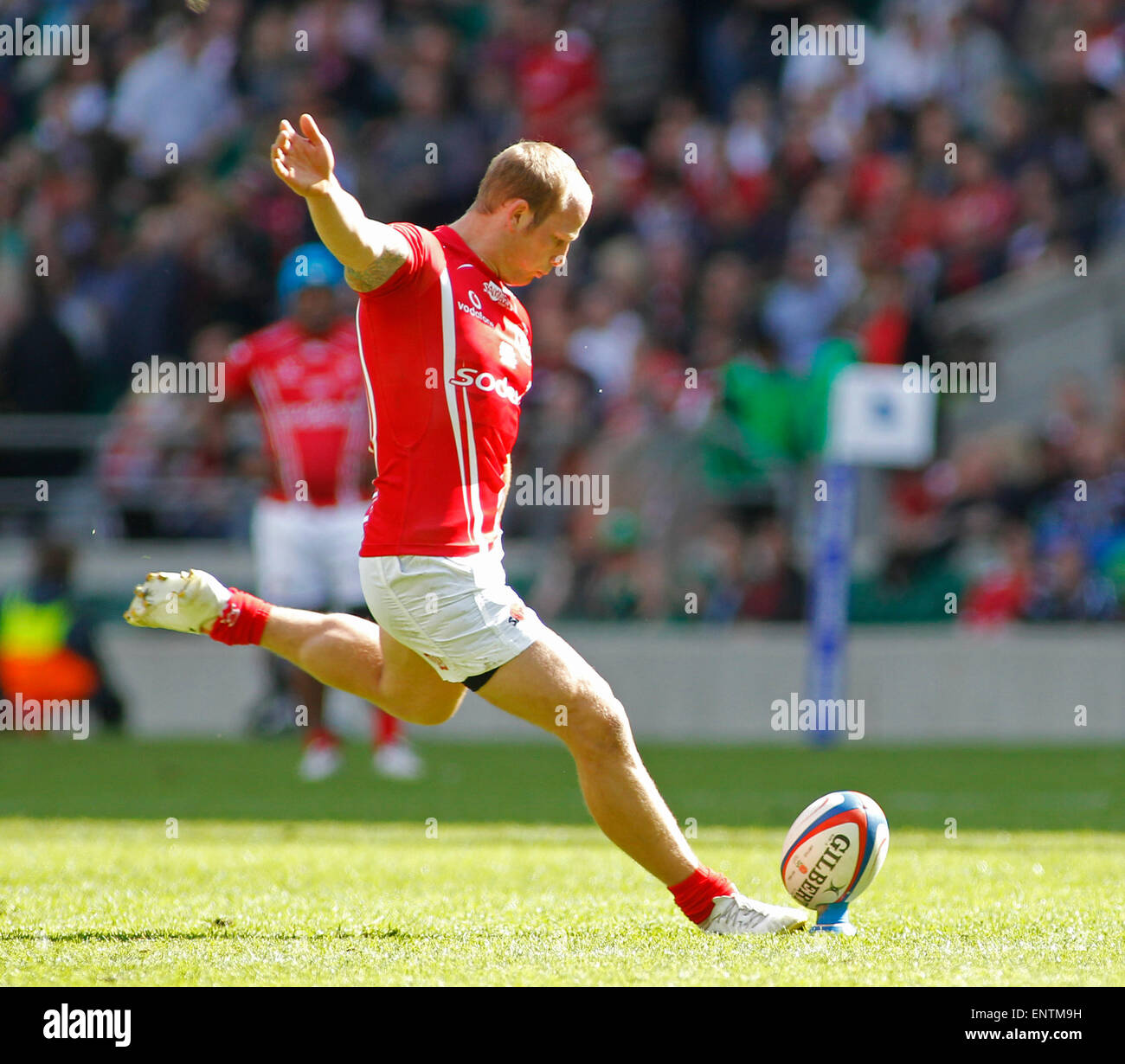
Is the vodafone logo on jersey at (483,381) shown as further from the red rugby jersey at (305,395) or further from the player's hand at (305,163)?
the red rugby jersey at (305,395)

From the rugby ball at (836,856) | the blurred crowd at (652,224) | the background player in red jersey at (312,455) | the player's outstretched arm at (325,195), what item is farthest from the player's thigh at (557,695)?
the blurred crowd at (652,224)

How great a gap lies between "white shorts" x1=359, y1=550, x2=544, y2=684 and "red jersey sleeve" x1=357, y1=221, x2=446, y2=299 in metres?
0.74

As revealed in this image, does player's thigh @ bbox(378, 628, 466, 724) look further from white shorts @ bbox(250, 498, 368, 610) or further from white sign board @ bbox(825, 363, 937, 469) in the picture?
white sign board @ bbox(825, 363, 937, 469)

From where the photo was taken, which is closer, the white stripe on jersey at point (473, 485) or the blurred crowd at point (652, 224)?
the white stripe on jersey at point (473, 485)

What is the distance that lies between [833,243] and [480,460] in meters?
11.6

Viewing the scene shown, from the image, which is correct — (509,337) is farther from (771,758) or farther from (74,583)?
(74,583)

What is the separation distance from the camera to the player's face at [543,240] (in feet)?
16.7

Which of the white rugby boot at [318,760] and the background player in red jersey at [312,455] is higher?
the background player in red jersey at [312,455]

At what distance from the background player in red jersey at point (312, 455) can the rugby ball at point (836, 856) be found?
5502mm

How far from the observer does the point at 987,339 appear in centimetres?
1591

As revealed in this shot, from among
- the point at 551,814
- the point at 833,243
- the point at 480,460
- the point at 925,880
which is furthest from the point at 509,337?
the point at 833,243

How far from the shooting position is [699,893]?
16.8ft

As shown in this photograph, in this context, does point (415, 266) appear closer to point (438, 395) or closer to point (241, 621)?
point (438, 395)

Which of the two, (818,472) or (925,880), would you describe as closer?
(925,880)
